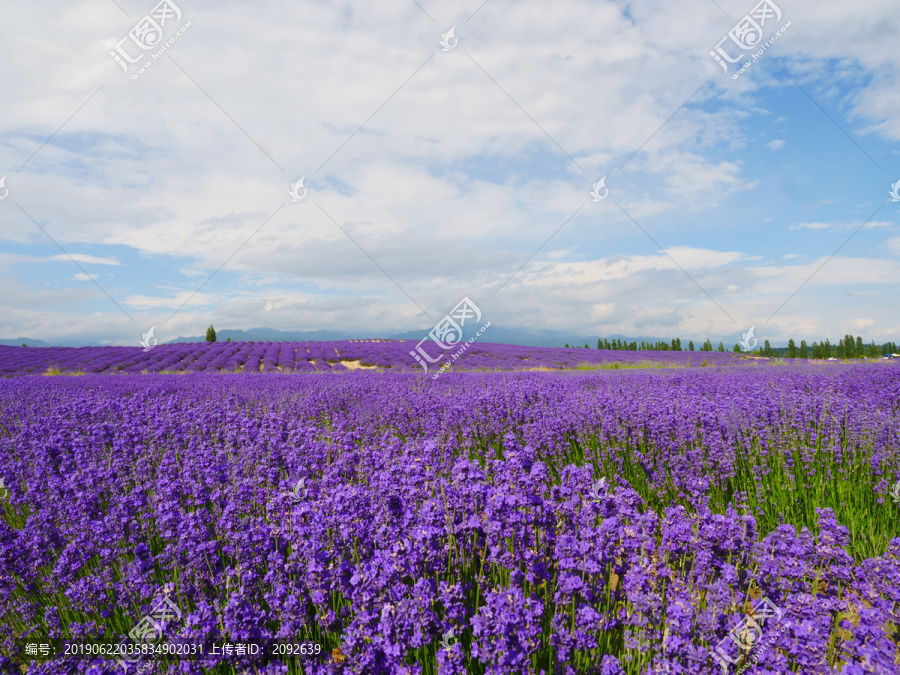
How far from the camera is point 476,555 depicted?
2557mm

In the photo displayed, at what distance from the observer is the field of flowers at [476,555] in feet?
5.73

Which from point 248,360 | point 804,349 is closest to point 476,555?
point 248,360

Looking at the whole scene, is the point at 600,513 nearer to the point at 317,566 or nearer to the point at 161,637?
the point at 317,566

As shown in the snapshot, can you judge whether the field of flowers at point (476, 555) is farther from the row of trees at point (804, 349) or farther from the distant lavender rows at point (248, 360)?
the row of trees at point (804, 349)

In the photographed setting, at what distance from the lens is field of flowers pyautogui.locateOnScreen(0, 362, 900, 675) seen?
1.75 m

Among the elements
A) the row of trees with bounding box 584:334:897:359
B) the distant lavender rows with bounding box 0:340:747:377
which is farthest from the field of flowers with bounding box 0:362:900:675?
the row of trees with bounding box 584:334:897:359

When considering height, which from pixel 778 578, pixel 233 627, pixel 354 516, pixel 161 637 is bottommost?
pixel 161 637

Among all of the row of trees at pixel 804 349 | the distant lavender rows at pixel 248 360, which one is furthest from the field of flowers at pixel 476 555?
the row of trees at pixel 804 349

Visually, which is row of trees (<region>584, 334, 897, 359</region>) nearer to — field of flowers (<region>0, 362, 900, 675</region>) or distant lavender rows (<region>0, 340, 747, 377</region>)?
distant lavender rows (<region>0, 340, 747, 377</region>)

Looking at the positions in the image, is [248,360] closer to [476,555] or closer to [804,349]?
[476,555]

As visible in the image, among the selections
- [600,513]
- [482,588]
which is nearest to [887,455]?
[600,513]

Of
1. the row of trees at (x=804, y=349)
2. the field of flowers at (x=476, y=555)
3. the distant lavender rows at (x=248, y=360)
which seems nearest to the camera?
the field of flowers at (x=476, y=555)

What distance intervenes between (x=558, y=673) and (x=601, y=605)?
0.51 m

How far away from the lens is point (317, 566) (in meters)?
2.03
